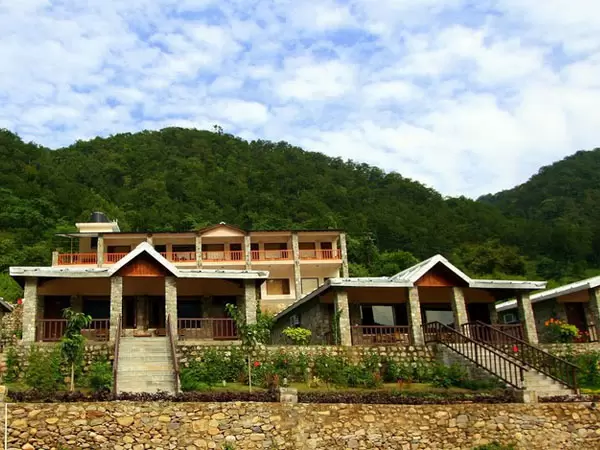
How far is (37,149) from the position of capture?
73688 millimetres

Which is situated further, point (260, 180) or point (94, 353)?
point (260, 180)

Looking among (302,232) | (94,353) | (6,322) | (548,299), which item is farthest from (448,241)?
(94,353)

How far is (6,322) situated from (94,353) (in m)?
13.1

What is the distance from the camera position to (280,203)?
7388cm

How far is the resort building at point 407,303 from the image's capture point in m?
25.8

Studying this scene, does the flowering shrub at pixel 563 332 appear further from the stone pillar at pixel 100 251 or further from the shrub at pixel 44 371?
the stone pillar at pixel 100 251

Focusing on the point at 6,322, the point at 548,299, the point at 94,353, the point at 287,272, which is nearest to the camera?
the point at 94,353

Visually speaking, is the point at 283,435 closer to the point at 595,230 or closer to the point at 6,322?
the point at 6,322

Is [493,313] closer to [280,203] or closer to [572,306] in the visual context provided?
[572,306]

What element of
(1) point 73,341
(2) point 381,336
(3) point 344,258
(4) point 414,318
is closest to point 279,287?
(3) point 344,258

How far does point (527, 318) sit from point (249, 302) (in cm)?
1127

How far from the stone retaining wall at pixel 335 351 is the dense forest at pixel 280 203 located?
34.7 m

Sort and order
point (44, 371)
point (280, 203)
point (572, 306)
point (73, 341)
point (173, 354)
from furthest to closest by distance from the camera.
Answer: point (280, 203) < point (572, 306) < point (173, 354) < point (44, 371) < point (73, 341)

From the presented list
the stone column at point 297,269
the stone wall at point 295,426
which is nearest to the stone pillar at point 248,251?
the stone column at point 297,269
